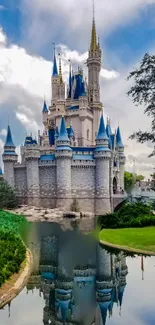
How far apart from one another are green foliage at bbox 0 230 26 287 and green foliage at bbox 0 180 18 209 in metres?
27.6

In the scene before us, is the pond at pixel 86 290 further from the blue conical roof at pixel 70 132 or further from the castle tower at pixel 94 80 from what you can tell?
the castle tower at pixel 94 80

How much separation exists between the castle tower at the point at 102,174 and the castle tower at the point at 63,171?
3747mm

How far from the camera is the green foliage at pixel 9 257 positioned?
1202 cm

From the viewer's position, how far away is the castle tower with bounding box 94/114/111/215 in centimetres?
4703

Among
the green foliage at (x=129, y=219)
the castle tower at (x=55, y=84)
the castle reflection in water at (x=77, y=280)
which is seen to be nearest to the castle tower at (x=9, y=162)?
the castle tower at (x=55, y=84)

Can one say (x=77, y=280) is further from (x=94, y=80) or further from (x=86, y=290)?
(x=94, y=80)

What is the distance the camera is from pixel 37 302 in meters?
11.0

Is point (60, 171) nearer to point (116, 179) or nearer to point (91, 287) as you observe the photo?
point (116, 179)

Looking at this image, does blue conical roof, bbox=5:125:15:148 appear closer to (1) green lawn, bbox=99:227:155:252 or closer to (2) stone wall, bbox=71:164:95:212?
(2) stone wall, bbox=71:164:95:212

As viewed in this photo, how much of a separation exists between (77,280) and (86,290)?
4.30 feet

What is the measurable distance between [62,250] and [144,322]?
34.0ft

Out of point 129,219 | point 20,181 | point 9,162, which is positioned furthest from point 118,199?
point 129,219

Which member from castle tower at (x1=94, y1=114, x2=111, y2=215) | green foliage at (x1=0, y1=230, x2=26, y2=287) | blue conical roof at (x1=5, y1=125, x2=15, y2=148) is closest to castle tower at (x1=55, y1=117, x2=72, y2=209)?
castle tower at (x1=94, y1=114, x2=111, y2=215)

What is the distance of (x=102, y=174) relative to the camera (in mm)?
47219
